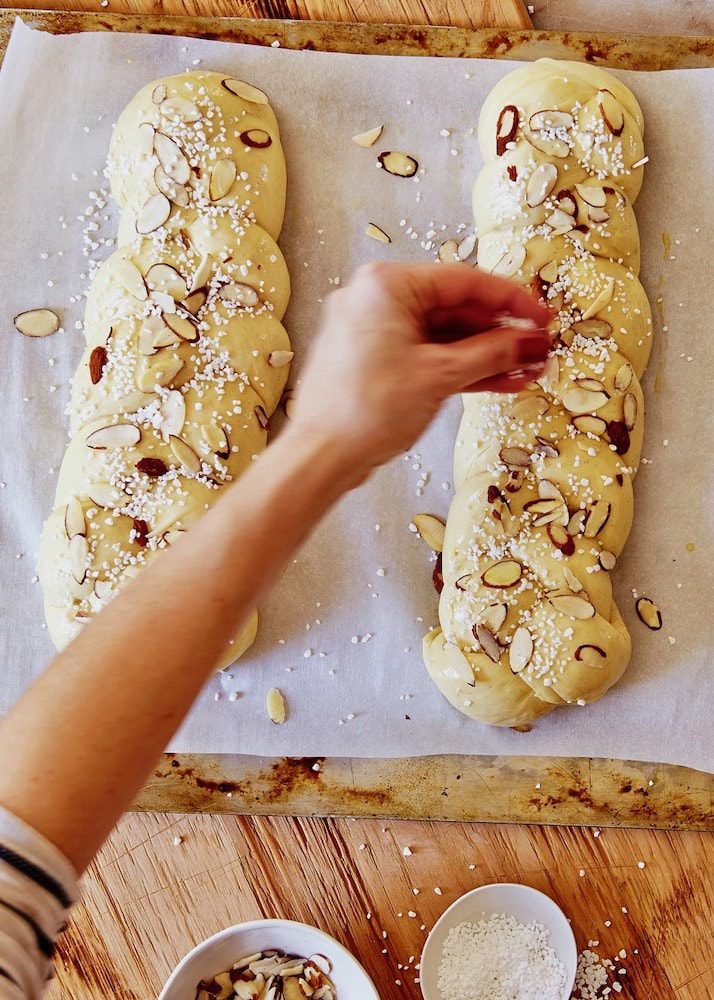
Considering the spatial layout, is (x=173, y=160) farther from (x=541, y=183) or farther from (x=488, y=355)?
(x=488, y=355)

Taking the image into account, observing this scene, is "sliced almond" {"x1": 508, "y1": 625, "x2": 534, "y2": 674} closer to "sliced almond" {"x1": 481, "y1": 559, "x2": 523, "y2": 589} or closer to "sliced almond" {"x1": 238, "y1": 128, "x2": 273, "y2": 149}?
"sliced almond" {"x1": 481, "y1": 559, "x2": 523, "y2": 589}

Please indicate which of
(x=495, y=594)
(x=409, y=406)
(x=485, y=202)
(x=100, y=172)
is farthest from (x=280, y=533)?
(x=100, y=172)

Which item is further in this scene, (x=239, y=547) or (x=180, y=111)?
(x=180, y=111)

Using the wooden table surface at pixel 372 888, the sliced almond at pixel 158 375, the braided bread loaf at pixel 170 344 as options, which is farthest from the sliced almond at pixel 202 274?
the wooden table surface at pixel 372 888

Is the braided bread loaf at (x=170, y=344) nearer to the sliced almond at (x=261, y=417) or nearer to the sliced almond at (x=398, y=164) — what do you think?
the sliced almond at (x=261, y=417)

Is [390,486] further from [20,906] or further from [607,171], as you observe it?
[20,906]

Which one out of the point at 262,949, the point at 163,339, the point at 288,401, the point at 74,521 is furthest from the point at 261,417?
the point at 262,949
